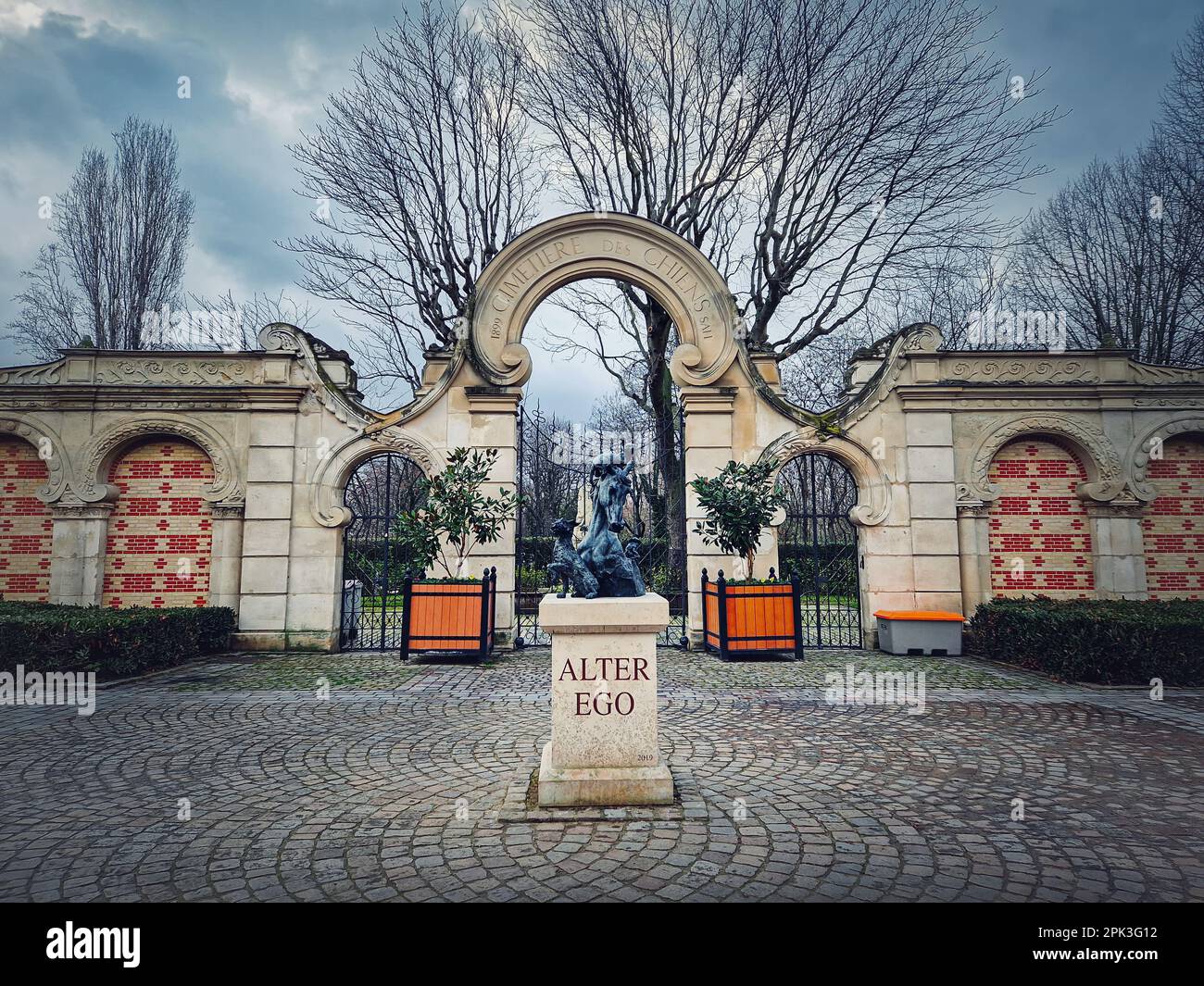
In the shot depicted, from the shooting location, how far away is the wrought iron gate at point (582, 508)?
10.7m

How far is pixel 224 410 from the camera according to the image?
33.7ft

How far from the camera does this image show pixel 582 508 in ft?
29.8

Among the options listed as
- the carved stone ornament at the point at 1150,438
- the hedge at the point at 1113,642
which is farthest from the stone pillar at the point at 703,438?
the carved stone ornament at the point at 1150,438

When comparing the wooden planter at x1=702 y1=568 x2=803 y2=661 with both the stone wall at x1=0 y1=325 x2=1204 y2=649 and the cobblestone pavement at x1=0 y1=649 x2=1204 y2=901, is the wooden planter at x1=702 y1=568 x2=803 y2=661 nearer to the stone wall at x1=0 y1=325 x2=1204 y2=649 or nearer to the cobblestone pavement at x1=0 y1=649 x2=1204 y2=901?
the stone wall at x1=0 y1=325 x2=1204 y2=649

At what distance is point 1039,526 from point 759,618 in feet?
18.5

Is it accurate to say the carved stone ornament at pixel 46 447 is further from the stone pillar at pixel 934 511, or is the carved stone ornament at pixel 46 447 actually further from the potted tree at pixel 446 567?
the stone pillar at pixel 934 511

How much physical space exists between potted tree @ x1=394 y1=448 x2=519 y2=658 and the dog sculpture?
4759mm

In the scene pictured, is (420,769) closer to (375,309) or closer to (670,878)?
(670,878)

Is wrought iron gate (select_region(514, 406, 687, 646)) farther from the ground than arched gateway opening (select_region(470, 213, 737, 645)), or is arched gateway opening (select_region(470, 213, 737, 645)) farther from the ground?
arched gateway opening (select_region(470, 213, 737, 645))

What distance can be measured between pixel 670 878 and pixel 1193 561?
12532 millimetres

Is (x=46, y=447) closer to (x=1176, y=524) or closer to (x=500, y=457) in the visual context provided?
(x=500, y=457)

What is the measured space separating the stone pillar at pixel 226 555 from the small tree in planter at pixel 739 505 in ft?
26.1

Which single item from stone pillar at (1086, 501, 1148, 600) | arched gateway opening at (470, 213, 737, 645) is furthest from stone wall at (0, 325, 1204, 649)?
arched gateway opening at (470, 213, 737, 645)

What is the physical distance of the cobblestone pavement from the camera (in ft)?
9.71
